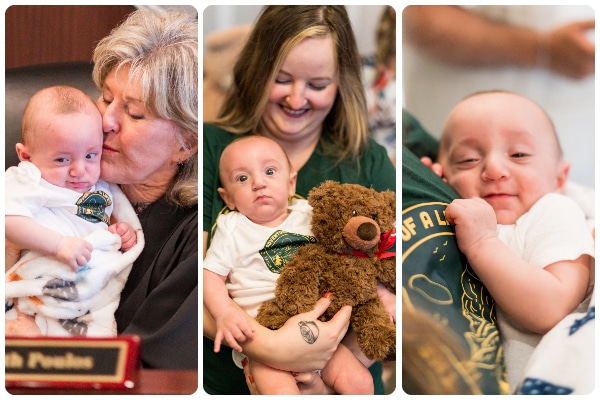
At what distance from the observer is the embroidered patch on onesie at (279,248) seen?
4.30 ft

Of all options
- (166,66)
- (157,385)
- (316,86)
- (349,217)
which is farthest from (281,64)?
(157,385)

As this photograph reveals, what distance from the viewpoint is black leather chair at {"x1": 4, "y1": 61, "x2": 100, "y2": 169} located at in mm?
1283

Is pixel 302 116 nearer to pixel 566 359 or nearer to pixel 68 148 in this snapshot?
pixel 68 148

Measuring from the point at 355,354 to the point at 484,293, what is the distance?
0.99ft

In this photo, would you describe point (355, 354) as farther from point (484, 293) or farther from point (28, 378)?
point (28, 378)

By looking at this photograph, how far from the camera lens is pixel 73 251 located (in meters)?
1.24

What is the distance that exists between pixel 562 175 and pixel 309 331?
64 cm

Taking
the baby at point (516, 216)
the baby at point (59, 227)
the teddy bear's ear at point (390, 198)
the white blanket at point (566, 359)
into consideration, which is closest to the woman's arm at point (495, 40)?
the baby at point (516, 216)

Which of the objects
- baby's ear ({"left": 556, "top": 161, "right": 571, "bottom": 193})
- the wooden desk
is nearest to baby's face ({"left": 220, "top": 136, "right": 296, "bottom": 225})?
the wooden desk

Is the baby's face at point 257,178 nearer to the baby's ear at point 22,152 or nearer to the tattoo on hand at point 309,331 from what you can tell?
the tattoo on hand at point 309,331

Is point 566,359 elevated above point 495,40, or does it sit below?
below

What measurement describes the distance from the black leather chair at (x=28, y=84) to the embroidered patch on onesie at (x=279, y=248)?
0.48 meters

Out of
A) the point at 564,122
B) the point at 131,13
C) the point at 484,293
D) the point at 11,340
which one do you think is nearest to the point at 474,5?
the point at 564,122

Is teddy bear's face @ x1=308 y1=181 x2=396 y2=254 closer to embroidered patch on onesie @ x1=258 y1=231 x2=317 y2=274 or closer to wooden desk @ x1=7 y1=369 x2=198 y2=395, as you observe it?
embroidered patch on onesie @ x1=258 y1=231 x2=317 y2=274
